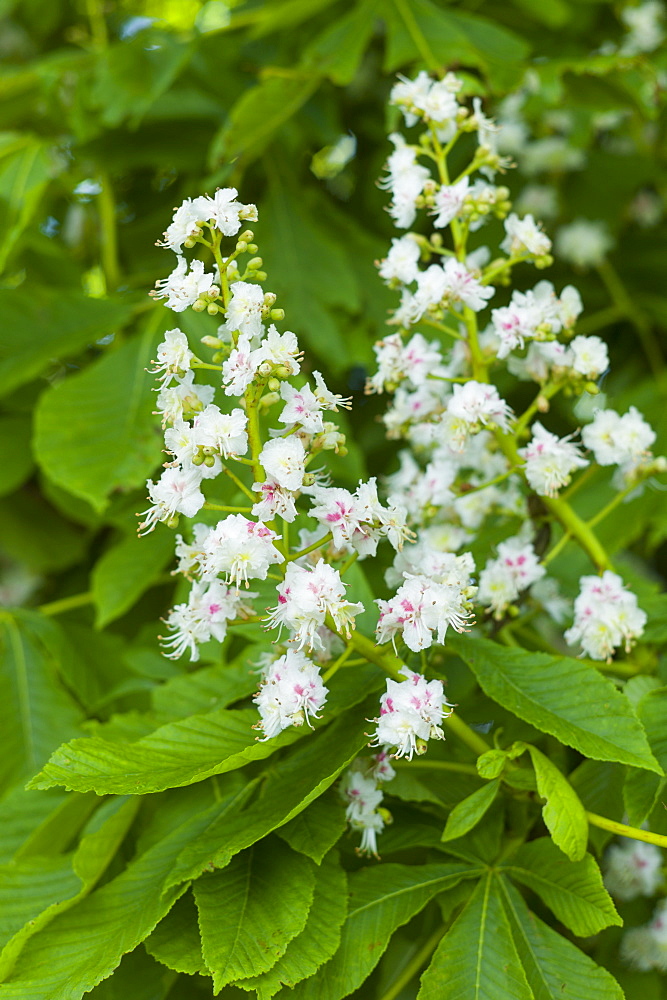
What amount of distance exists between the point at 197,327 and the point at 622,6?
1475mm

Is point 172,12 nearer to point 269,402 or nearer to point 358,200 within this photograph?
point 358,200

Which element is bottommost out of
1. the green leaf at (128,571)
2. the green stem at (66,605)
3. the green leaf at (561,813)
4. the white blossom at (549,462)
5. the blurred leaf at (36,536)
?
the blurred leaf at (36,536)

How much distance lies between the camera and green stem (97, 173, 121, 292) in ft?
6.70

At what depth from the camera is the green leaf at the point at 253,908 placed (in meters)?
0.82

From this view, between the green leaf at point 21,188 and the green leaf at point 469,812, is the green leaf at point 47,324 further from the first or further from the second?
the green leaf at point 469,812

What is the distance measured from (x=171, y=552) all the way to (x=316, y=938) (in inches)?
32.7

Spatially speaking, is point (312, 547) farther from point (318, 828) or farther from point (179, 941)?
point (179, 941)

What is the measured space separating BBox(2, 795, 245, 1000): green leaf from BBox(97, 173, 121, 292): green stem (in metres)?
1.35

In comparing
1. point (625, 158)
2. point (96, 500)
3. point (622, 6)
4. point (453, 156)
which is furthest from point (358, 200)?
point (96, 500)

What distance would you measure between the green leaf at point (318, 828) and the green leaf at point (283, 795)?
4 centimetres

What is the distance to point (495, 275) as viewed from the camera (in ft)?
3.77

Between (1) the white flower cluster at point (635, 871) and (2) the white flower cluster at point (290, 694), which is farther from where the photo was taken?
(1) the white flower cluster at point (635, 871)

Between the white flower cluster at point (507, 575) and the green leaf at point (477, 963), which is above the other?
the white flower cluster at point (507, 575)

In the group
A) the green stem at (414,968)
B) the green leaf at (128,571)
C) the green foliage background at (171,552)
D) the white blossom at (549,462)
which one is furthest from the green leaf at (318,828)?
the green leaf at (128,571)
